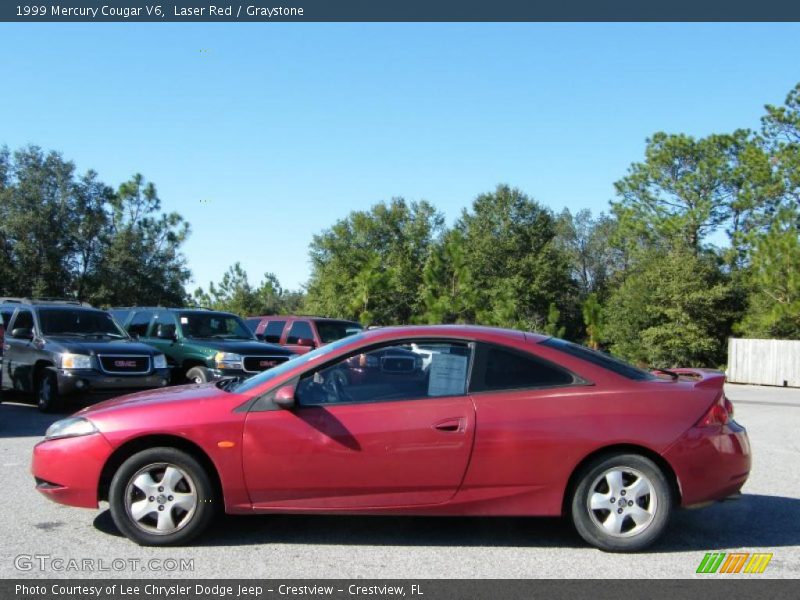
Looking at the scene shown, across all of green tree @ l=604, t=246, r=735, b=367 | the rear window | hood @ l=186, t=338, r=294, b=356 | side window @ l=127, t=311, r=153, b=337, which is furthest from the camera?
green tree @ l=604, t=246, r=735, b=367

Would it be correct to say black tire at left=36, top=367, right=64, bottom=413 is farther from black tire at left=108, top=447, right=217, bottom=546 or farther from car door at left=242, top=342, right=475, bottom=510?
car door at left=242, top=342, right=475, bottom=510

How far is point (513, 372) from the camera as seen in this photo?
550 cm

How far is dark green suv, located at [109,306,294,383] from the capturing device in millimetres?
13469

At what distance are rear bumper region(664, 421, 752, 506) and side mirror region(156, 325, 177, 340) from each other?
11185mm

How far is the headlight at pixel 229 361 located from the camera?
527 inches

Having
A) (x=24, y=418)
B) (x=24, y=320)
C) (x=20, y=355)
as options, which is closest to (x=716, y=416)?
(x=24, y=418)

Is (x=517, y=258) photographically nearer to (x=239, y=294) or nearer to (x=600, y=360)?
(x=239, y=294)

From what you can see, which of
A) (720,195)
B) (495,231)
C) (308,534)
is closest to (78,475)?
(308,534)

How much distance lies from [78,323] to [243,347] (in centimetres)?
271

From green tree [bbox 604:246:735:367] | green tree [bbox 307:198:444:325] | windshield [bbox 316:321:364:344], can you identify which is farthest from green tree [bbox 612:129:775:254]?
windshield [bbox 316:321:364:344]

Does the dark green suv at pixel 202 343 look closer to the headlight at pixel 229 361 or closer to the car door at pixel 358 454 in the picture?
the headlight at pixel 229 361

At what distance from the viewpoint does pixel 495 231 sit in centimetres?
6562

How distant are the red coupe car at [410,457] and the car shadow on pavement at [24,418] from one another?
5.40 meters

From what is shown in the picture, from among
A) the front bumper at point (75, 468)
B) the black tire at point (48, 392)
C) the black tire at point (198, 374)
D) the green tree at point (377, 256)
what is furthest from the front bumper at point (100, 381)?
the green tree at point (377, 256)
